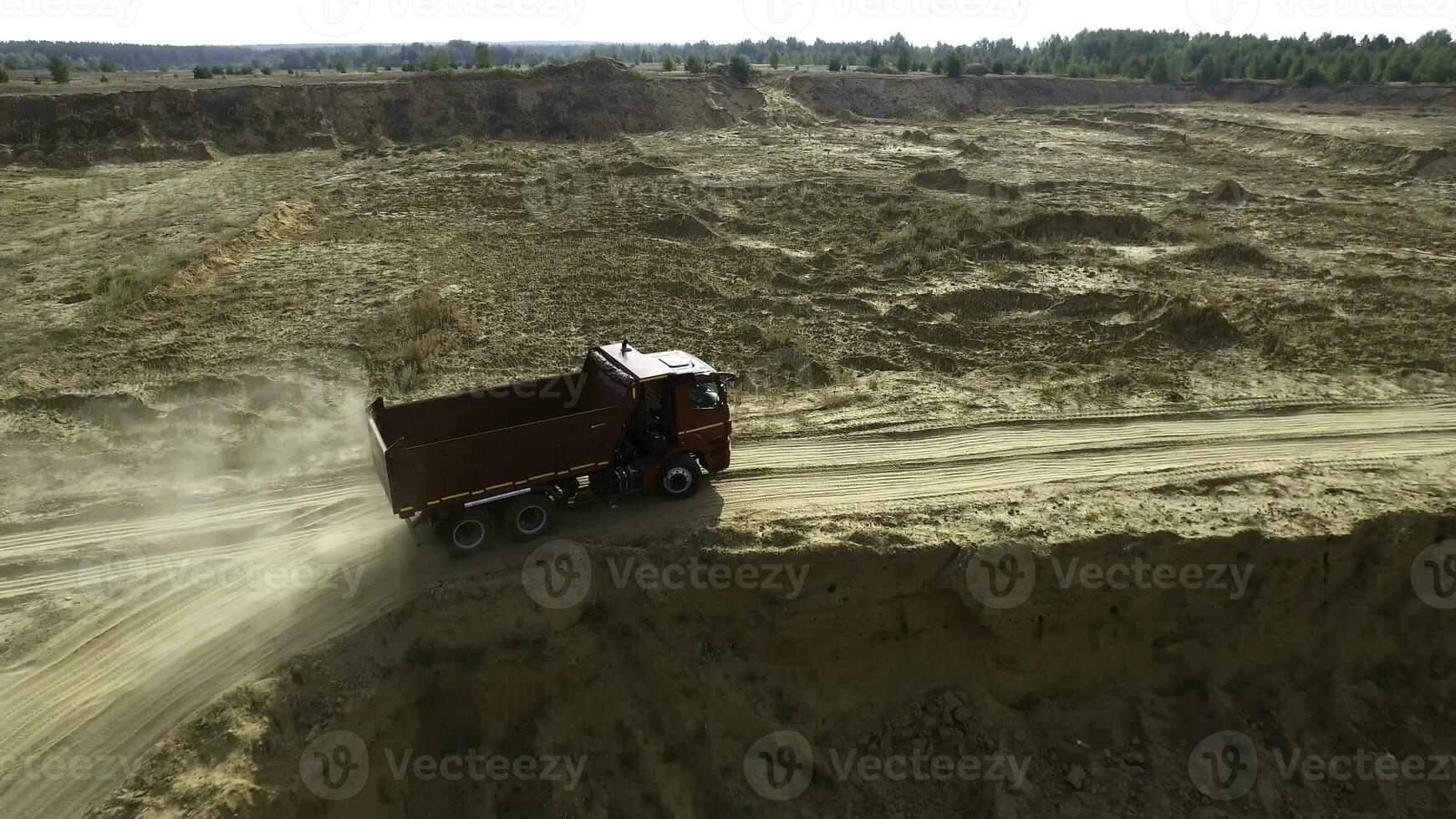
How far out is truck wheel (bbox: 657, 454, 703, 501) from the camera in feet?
40.5

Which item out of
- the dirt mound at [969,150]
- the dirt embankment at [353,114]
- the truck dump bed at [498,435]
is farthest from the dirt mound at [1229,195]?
the dirt embankment at [353,114]

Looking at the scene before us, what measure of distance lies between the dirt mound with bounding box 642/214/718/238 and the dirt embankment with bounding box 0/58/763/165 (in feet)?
72.3

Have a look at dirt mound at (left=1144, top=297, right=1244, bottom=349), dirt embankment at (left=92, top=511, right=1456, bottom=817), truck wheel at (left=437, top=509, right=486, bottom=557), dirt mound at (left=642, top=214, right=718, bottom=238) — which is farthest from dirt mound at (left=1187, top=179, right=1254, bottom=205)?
truck wheel at (left=437, top=509, right=486, bottom=557)

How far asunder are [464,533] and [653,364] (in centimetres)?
394

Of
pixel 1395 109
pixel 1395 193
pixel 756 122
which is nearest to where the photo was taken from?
pixel 1395 193

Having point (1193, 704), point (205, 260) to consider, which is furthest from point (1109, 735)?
point (205, 260)

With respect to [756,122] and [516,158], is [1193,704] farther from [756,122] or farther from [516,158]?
[756,122]

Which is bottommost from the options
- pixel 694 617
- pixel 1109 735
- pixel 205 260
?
pixel 1109 735

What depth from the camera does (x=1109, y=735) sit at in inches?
446

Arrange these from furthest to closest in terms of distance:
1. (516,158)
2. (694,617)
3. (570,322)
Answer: (516,158)
(570,322)
(694,617)

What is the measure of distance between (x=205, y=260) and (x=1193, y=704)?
1069 inches

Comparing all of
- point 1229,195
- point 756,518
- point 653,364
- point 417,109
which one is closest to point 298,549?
point 653,364

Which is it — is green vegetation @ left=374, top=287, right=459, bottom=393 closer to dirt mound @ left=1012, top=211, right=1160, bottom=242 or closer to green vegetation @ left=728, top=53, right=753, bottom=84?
dirt mound @ left=1012, top=211, right=1160, bottom=242

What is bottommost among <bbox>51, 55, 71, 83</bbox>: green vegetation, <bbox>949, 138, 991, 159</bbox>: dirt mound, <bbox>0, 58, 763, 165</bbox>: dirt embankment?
<bbox>949, 138, 991, 159</bbox>: dirt mound
